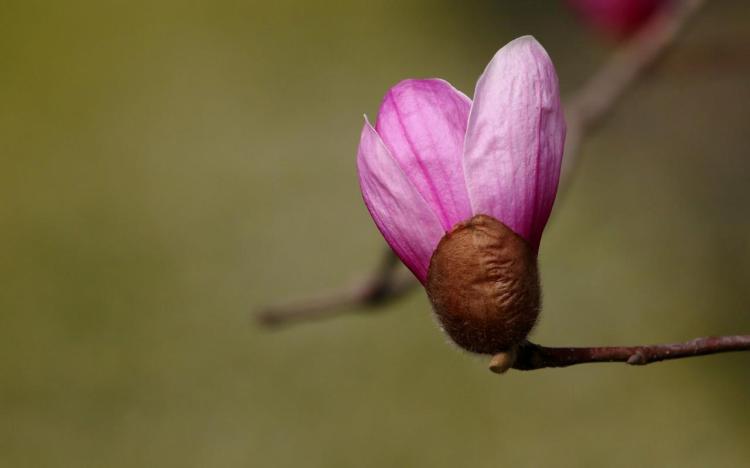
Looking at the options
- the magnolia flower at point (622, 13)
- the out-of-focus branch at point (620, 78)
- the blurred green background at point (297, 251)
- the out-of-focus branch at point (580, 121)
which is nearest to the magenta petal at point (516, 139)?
the out-of-focus branch at point (580, 121)

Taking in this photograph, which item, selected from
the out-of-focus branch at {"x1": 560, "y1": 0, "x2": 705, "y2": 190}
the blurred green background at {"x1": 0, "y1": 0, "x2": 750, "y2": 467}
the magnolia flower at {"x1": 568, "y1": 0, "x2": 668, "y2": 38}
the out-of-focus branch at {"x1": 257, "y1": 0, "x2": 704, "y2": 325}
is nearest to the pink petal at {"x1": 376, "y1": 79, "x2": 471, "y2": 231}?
the out-of-focus branch at {"x1": 257, "y1": 0, "x2": 704, "y2": 325}

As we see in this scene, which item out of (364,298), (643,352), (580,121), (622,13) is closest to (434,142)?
(643,352)

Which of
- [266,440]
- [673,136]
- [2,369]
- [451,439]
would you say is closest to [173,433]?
[266,440]

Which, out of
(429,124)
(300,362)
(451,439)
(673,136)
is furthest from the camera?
(673,136)

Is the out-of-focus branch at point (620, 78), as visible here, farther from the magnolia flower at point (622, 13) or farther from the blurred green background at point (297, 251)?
the blurred green background at point (297, 251)

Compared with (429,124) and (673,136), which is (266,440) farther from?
(429,124)

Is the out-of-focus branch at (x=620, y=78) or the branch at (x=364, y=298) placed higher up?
the out-of-focus branch at (x=620, y=78)
